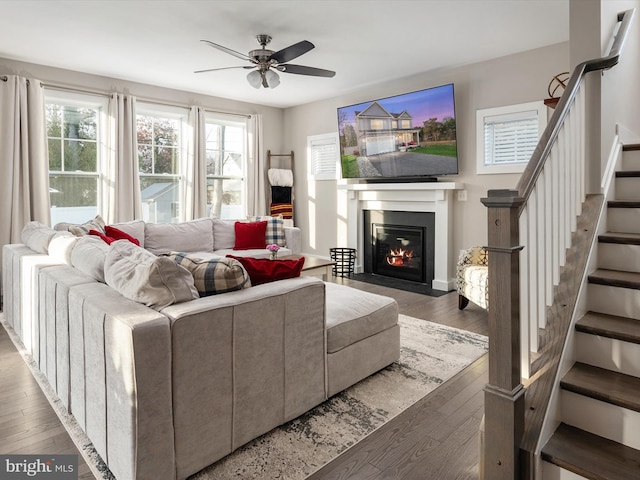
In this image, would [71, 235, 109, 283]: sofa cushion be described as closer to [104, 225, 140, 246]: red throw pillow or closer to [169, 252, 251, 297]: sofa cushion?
[169, 252, 251, 297]: sofa cushion

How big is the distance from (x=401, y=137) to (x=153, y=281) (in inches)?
169

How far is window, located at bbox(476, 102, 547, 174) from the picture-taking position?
441cm

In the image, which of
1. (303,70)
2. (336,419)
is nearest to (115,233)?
(303,70)

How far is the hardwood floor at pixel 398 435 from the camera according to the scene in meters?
1.81

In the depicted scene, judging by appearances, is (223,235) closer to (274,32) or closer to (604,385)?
(274,32)

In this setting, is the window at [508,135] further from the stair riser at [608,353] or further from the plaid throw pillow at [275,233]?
the stair riser at [608,353]

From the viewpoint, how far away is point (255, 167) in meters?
6.78

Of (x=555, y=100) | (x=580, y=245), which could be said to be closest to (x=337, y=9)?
(x=555, y=100)

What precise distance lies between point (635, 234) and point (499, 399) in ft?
4.90

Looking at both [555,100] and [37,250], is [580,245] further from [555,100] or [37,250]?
[37,250]

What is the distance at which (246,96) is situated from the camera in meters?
6.36

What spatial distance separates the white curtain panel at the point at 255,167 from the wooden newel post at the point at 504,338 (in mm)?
5636

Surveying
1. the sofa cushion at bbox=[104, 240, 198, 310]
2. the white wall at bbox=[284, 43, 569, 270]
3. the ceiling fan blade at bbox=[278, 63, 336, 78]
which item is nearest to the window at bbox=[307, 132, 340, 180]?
the white wall at bbox=[284, 43, 569, 270]

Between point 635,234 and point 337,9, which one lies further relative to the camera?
point 337,9
